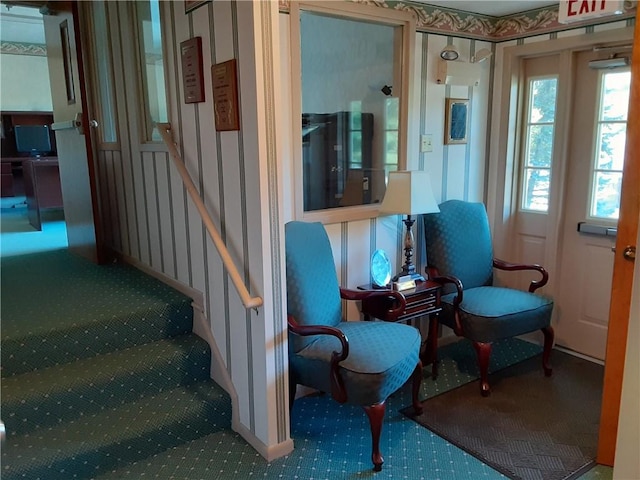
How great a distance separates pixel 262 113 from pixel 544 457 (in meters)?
1.97

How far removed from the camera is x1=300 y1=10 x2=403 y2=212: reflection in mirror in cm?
287

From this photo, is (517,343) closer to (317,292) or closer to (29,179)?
(317,292)

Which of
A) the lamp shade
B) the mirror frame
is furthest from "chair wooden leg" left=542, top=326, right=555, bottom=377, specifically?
the mirror frame

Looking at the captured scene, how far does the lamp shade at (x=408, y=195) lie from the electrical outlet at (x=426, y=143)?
37 cm

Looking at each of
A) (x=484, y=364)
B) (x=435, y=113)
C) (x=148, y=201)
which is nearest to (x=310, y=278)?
(x=484, y=364)

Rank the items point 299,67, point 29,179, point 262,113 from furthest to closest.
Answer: point 29,179
point 299,67
point 262,113

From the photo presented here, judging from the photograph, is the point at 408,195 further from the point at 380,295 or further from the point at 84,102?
the point at 84,102

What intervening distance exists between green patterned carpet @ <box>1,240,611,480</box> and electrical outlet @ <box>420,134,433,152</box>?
1.49 metres

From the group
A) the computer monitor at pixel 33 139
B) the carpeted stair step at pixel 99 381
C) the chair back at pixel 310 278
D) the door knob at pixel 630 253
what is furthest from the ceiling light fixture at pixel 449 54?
the computer monitor at pixel 33 139

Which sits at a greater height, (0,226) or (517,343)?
(0,226)

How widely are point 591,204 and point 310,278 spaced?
2.02m

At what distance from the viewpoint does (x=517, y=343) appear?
3.63 metres

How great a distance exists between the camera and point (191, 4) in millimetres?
2350

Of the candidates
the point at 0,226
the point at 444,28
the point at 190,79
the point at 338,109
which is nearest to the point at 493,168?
the point at 444,28
